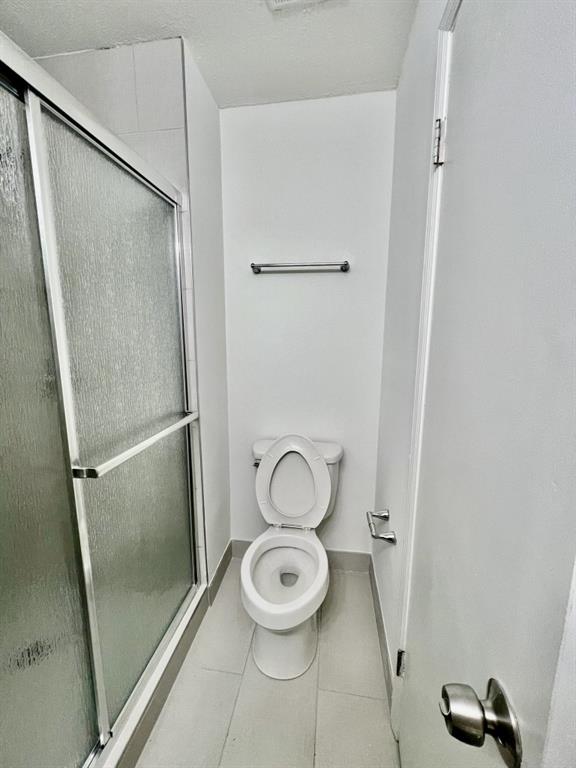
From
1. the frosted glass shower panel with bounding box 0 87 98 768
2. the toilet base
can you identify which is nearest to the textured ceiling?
the frosted glass shower panel with bounding box 0 87 98 768

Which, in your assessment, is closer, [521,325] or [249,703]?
[521,325]

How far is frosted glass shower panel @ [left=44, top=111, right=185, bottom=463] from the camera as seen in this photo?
2.80 ft

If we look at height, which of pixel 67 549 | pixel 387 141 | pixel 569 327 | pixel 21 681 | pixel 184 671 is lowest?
pixel 184 671

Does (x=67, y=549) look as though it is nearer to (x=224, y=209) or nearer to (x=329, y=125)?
(x=224, y=209)

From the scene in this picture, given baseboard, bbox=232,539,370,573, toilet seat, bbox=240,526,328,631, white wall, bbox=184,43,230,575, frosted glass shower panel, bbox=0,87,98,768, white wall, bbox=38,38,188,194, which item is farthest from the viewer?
baseboard, bbox=232,539,370,573

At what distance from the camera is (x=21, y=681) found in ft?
2.43

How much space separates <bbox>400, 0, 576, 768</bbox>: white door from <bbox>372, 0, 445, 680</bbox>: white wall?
247mm

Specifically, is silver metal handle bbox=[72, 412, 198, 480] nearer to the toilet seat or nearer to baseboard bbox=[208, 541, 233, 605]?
the toilet seat

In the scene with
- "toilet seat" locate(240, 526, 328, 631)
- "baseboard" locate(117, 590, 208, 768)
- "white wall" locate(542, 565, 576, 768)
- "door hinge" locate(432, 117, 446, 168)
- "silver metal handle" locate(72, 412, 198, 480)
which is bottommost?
"baseboard" locate(117, 590, 208, 768)

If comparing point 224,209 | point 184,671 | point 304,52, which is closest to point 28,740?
point 184,671

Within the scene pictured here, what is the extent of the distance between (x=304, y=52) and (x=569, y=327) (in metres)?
1.58

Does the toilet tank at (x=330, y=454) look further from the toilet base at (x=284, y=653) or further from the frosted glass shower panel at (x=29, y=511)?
the frosted glass shower panel at (x=29, y=511)

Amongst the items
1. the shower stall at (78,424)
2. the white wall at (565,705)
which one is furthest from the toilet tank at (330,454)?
the white wall at (565,705)

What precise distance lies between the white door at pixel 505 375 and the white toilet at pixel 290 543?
66 cm
